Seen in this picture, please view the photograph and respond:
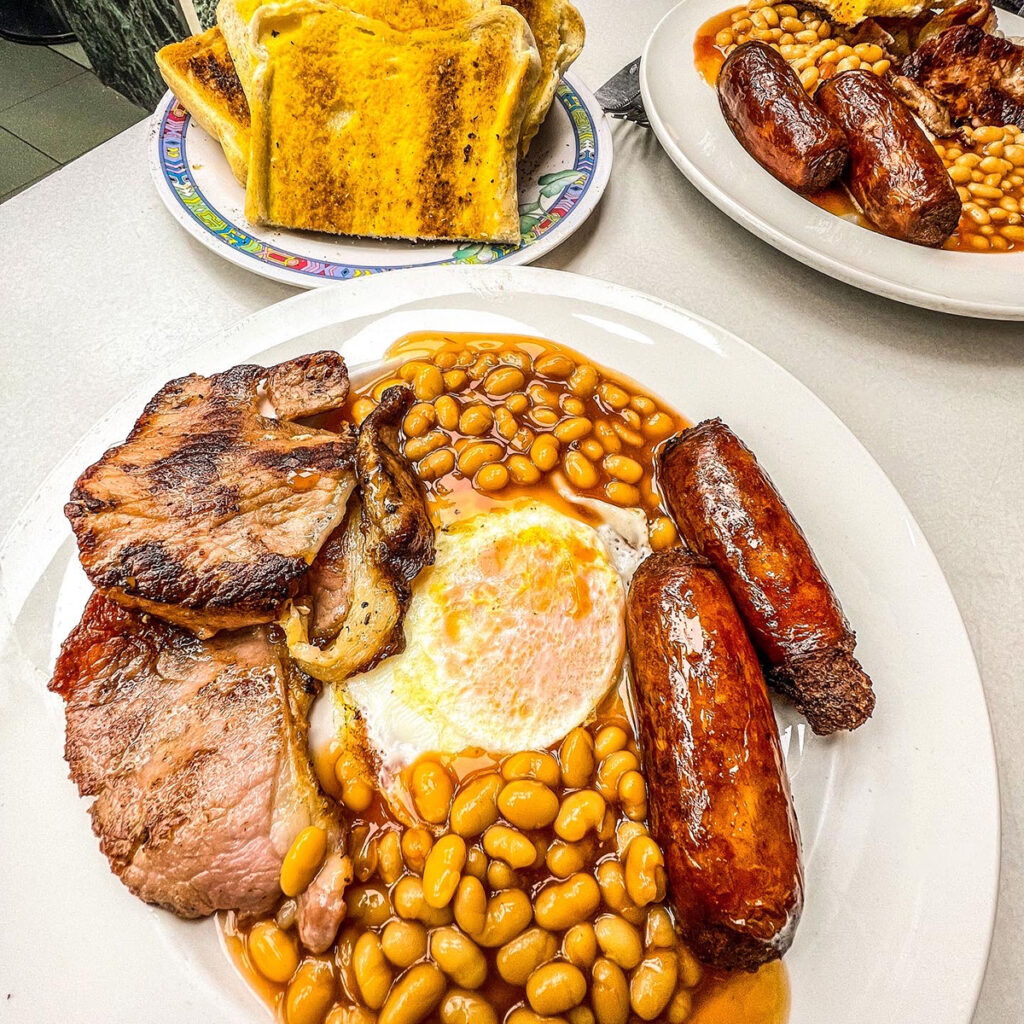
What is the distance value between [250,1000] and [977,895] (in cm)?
136

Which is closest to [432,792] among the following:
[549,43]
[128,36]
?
[549,43]

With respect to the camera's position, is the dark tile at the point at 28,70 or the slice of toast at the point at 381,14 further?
the dark tile at the point at 28,70

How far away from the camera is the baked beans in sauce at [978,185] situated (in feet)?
8.29

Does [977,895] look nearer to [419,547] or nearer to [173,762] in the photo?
[419,547]

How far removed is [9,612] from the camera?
164 centimetres

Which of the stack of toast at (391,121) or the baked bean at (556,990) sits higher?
the stack of toast at (391,121)

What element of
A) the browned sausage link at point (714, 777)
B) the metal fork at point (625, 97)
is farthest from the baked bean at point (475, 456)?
the metal fork at point (625, 97)

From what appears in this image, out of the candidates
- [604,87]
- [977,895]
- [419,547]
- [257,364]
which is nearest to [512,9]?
[604,87]

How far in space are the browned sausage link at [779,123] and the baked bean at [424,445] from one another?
1.64 m

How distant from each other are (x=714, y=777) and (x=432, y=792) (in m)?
0.57

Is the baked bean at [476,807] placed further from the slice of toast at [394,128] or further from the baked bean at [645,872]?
the slice of toast at [394,128]

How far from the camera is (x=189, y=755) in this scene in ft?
4.82

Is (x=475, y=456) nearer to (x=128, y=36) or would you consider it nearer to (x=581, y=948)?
(x=581, y=948)

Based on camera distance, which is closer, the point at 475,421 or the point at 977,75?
the point at 475,421
